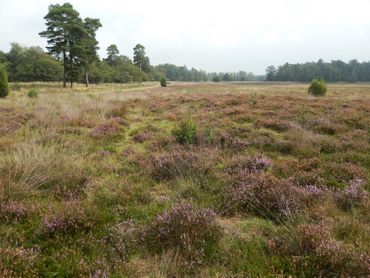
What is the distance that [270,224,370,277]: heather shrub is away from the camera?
2.92 metres

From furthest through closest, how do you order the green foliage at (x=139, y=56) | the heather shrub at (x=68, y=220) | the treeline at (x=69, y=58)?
1. the green foliage at (x=139, y=56)
2. the treeline at (x=69, y=58)
3. the heather shrub at (x=68, y=220)

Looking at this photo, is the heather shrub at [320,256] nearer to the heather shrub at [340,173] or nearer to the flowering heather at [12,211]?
the heather shrub at [340,173]

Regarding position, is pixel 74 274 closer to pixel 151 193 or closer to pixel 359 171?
pixel 151 193

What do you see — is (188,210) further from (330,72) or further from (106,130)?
(330,72)

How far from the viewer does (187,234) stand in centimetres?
344

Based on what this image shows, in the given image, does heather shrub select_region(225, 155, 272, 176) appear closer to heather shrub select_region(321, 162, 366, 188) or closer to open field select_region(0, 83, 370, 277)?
open field select_region(0, 83, 370, 277)

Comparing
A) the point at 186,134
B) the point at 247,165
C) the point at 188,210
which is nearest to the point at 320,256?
the point at 188,210

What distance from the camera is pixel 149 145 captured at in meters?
8.66

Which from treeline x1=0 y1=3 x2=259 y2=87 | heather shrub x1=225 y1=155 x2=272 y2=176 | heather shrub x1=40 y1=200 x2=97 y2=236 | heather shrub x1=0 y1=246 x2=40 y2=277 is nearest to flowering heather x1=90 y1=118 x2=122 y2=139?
heather shrub x1=225 y1=155 x2=272 y2=176

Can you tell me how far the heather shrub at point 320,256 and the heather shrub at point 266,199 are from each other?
0.81 metres

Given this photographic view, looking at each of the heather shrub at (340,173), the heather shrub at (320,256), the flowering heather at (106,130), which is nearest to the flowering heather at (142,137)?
the flowering heather at (106,130)

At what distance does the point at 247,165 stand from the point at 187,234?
322cm

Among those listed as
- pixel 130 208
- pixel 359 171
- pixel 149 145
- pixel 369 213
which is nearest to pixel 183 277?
pixel 130 208

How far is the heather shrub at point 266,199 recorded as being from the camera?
4.38 meters
